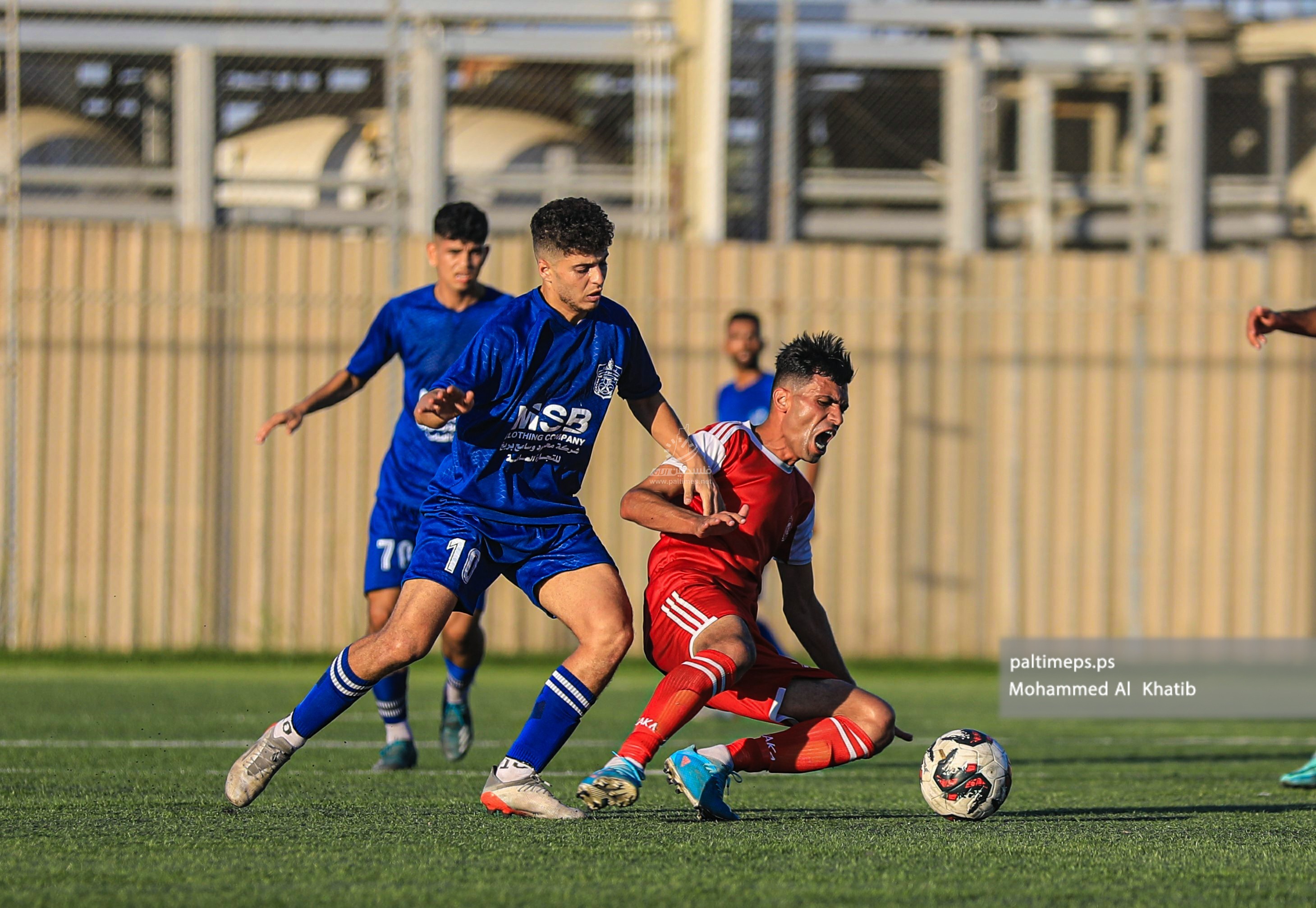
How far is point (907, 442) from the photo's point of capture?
48.9 feet

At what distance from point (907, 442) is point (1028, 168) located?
129 inches

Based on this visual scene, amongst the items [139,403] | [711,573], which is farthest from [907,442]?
[711,573]

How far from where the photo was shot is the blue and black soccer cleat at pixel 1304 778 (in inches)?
269

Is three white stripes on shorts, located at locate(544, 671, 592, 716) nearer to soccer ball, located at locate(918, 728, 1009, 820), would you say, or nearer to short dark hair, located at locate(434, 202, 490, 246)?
soccer ball, located at locate(918, 728, 1009, 820)

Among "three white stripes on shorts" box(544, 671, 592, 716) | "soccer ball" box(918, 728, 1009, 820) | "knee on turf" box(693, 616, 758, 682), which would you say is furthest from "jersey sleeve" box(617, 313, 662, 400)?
"soccer ball" box(918, 728, 1009, 820)

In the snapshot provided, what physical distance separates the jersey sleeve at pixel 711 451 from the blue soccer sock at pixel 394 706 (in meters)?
2.41

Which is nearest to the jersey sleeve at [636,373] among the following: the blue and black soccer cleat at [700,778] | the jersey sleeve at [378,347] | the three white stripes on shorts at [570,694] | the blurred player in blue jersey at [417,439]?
the three white stripes on shorts at [570,694]

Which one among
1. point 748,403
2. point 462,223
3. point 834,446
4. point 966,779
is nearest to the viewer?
point 966,779

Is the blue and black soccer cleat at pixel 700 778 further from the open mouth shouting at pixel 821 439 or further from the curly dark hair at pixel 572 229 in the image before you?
the curly dark hair at pixel 572 229

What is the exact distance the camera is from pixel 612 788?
197 inches

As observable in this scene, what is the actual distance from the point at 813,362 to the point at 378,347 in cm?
268

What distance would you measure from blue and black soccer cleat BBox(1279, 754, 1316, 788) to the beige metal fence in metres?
7.64

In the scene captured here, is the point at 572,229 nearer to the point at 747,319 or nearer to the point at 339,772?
the point at 339,772

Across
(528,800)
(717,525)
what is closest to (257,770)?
(528,800)
